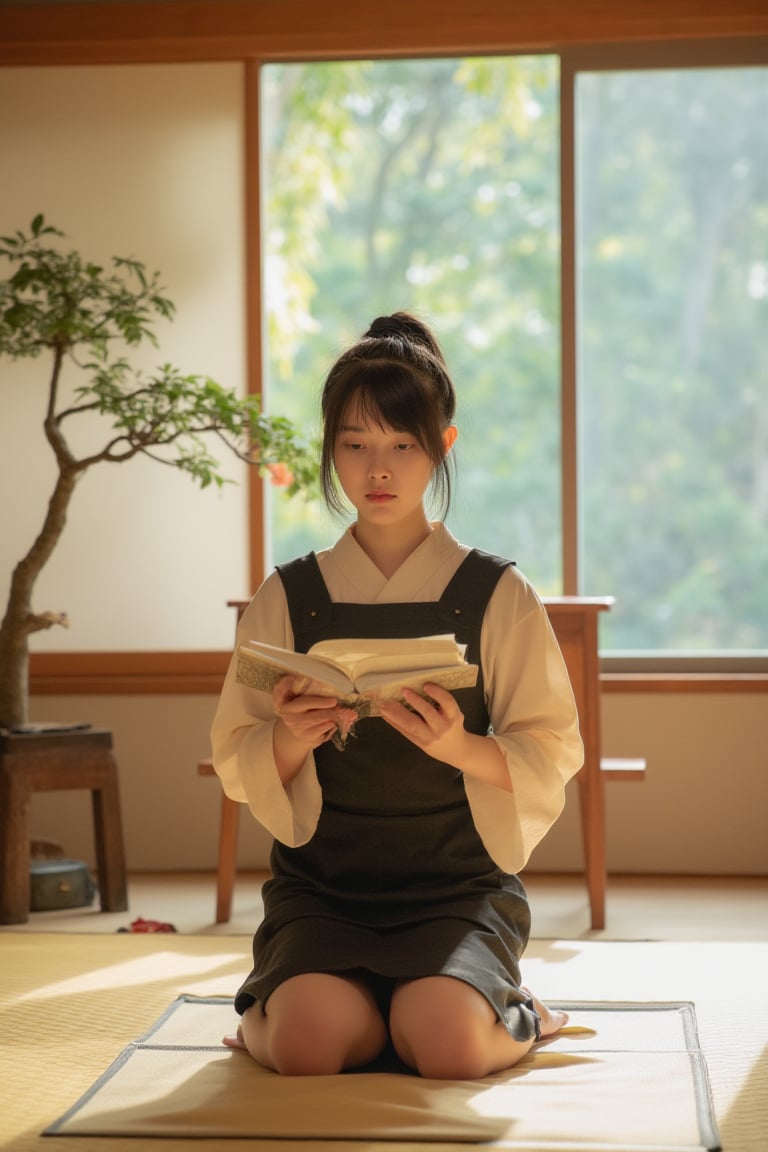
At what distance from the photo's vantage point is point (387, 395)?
2.11m

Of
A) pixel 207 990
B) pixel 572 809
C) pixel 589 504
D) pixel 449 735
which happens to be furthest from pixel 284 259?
pixel 449 735

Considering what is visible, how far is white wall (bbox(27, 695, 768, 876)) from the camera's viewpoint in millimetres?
4070

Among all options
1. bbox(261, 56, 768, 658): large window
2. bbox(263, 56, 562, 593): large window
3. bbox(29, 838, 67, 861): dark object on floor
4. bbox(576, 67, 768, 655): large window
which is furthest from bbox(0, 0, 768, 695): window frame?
bbox(263, 56, 562, 593): large window

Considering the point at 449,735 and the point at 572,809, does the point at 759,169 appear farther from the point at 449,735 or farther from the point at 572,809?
the point at 449,735

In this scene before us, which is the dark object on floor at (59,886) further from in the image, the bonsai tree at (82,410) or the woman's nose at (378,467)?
the woman's nose at (378,467)

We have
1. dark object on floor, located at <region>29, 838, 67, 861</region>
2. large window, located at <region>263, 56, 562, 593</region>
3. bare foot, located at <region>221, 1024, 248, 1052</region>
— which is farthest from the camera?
large window, located at <region>263, 56, 562, 593</region>

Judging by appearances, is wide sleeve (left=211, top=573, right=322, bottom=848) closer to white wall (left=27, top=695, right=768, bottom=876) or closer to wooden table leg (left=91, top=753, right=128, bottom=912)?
wooden table leg (left=91, top=753, right=128, bottom=912)

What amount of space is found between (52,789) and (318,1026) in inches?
68.9

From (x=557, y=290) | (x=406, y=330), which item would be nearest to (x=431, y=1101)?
(x=406, y=330)

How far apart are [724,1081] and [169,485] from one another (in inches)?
107

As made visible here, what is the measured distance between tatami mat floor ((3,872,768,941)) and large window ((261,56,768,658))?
8.48ft

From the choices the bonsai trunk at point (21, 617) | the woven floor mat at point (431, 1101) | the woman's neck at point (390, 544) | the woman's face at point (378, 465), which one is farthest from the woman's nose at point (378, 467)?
the bonsai trunk at point (21, 617)

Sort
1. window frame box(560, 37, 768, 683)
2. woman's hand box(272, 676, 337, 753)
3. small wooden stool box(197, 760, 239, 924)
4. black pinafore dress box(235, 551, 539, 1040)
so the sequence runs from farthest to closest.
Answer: window frame box(560, 37, 768, 683) → small wooden stool box(197, 760, 239, 924) → black pinafore dress box(235, 551, 539, 1040) → woman's hand box(272, 676, 337, 753)

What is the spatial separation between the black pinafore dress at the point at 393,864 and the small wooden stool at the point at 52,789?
1.47 meters
